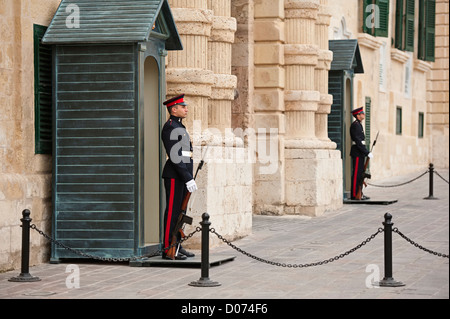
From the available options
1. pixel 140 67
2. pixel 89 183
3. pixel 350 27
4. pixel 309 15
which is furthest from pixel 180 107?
pixel 350 27

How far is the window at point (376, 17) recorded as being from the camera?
83.5ft

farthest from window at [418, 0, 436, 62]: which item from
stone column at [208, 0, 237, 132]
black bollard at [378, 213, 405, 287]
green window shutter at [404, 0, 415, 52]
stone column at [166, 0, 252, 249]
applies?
black bollard at [378, 213, 405, 287]

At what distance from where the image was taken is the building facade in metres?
10.8

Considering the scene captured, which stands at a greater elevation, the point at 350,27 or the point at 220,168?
the point at 350,27

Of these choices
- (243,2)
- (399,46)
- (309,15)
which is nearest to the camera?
(243,2)

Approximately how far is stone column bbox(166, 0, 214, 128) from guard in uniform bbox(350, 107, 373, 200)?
7.68 metres

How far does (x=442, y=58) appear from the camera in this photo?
35.9 meters

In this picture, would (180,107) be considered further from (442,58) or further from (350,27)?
(442,58)

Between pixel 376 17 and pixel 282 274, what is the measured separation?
1670cm

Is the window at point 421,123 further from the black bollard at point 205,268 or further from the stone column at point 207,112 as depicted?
the black bollard at point 205,268

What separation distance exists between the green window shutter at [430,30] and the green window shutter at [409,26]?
205 cm

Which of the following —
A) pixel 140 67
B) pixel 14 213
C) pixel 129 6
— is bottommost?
pixel 14 213

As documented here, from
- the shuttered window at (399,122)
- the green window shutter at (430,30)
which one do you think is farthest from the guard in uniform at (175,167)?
the green window shutter at (430,30)

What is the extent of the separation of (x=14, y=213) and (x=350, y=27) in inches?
602
